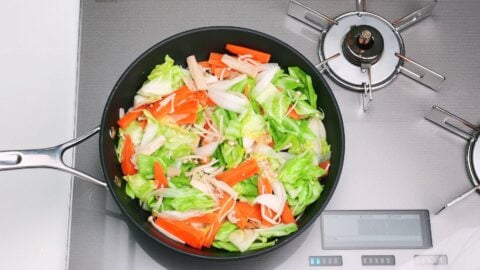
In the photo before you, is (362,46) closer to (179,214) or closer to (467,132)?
(467,132)

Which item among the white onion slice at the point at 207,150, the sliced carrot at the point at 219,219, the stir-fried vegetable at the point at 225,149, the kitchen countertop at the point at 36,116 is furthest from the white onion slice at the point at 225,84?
the kitchen countertop at the point at 36,116

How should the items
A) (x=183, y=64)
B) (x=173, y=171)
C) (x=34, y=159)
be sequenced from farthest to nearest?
(x=183, y=64) < (x=173, y=171) < (x=34, y=159)

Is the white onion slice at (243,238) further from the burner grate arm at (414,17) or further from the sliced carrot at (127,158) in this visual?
the burner grate arm at (414,17)

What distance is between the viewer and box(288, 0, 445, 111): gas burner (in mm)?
1229

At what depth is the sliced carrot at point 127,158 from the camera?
3.67ft

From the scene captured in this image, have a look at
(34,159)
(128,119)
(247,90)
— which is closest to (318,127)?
(247,90)

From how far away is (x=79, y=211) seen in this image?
1197 millimetres

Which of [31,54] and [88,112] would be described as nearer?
[31,54]

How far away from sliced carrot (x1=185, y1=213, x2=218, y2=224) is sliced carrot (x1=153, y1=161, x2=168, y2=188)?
3.3 inches

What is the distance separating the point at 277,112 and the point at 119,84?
32 cm

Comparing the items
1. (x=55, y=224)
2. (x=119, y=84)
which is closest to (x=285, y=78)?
(x=119, y=84)

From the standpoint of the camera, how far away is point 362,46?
122cm

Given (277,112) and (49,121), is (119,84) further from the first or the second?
(277,112)

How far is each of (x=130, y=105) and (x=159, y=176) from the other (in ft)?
0.61
